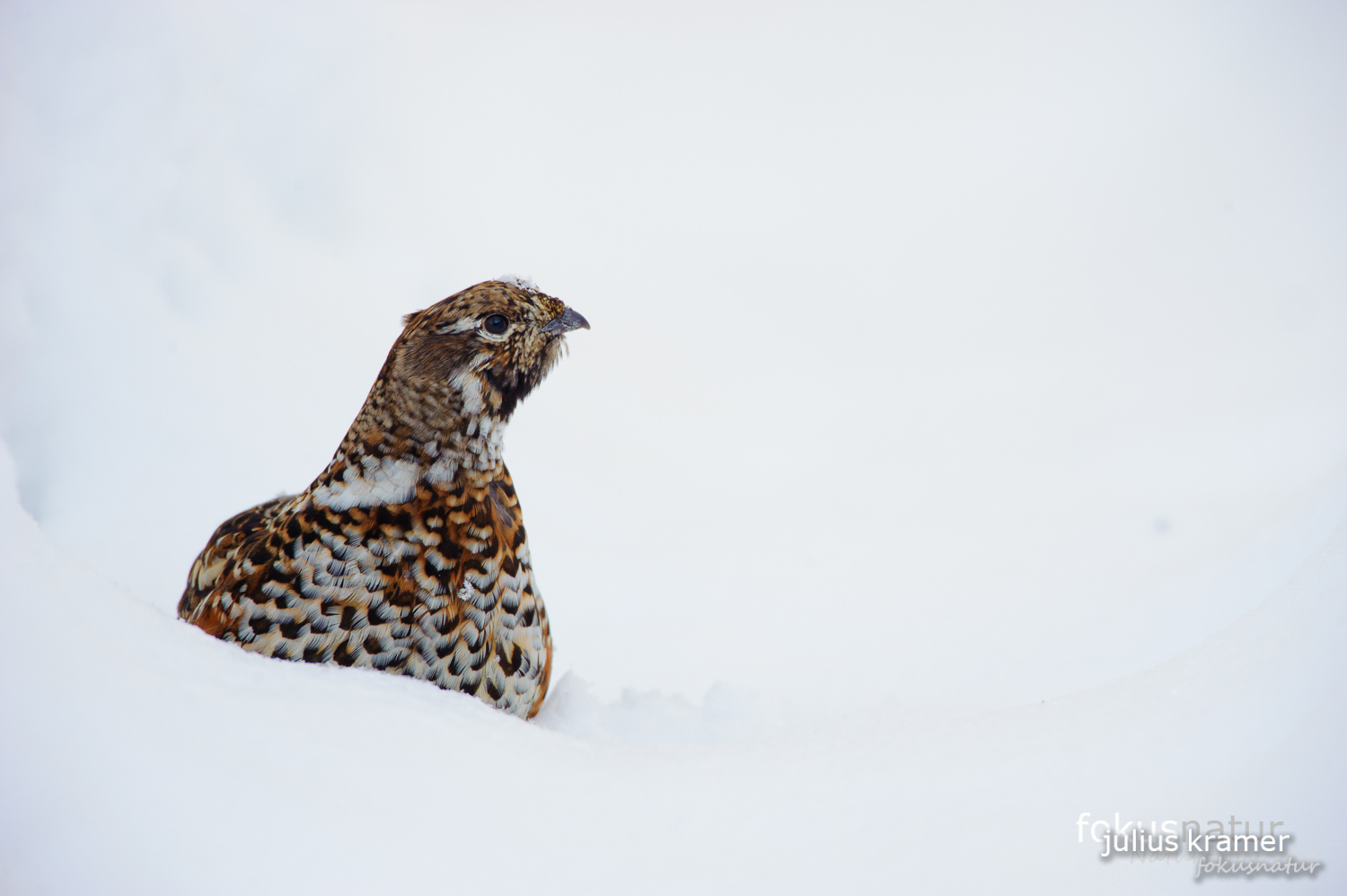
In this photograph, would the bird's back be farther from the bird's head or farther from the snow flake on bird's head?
the snow flake on bird's head

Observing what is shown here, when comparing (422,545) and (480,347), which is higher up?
(480,347)

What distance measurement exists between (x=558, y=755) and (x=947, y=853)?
0.89 metres

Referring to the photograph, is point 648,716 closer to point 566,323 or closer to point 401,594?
point 401,594

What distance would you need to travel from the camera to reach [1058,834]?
1487mm

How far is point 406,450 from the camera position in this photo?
7.85 feet

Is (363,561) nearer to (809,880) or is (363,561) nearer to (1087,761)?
(809,880)

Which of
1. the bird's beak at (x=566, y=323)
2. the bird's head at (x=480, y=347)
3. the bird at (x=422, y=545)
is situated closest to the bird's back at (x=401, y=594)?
the bird at (x=422, y=545)

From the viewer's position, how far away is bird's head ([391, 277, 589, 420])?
7.84 feet

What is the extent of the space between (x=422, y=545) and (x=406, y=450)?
0.98ft

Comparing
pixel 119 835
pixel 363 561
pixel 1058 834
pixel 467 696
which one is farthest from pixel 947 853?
pixel 363 561

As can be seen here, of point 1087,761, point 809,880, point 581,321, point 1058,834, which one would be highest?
point 581,321

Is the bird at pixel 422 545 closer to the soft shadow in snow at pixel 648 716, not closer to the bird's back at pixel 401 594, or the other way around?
the bird's back at pixel 401 594

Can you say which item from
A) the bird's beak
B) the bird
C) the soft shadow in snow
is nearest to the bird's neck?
the bird

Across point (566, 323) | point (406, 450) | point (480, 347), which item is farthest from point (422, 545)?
point (566, 323)
